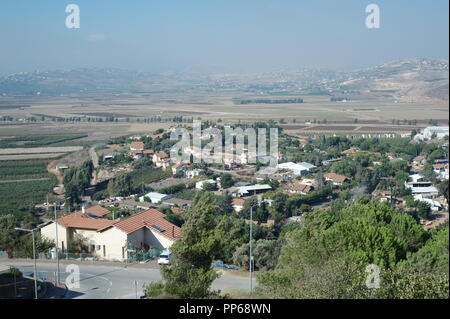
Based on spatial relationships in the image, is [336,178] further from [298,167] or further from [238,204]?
[238,204]

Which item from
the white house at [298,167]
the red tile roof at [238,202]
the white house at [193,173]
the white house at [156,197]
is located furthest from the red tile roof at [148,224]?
the white house at [298,167]

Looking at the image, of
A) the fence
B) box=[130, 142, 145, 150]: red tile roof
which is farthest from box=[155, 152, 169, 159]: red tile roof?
the fence

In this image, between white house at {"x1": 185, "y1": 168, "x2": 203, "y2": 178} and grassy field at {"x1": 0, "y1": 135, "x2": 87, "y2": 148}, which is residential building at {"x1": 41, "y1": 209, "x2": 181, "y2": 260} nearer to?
white house at {"x1": 185, "y1": 168, "x2": 203, "y2": 178}

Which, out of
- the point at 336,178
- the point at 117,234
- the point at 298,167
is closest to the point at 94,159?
the point at 298,167

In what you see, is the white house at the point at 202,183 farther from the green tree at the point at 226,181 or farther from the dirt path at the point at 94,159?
the dirt path at the point at 94,159

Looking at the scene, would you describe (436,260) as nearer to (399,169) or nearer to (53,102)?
Answer: (399,169)

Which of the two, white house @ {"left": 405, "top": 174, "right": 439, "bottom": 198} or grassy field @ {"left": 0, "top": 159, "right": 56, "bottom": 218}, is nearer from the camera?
grassy field @ {"left": 0, "top": 159, "right": 56, "bottom": 218}
